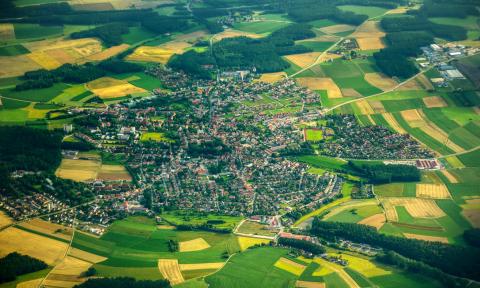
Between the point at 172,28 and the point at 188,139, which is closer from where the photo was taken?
the point at 188,139

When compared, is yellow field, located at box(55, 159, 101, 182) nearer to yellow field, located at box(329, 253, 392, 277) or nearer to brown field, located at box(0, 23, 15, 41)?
yellow field, located at box(329, 253, 392, 277)

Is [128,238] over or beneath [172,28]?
beneath

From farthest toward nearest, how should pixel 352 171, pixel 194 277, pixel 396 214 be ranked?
pixel 352 171 → pixel 396 214 → pixel 194 277

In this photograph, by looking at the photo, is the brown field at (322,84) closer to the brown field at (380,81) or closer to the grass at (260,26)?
the brown field at (380,81)

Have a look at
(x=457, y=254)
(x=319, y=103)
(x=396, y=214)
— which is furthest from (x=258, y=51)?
(x=457, y=254)

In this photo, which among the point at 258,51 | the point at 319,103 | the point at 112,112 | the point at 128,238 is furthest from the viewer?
the point at 258,51

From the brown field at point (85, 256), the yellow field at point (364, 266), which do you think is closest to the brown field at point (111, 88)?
the brown field at point (85, 256)

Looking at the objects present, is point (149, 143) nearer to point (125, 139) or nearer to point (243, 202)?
point (125, 139)

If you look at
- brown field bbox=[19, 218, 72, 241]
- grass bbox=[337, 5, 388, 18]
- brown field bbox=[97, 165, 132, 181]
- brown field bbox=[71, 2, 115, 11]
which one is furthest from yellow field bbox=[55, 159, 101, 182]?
grass bbox=[337, 5, 388, 18]
